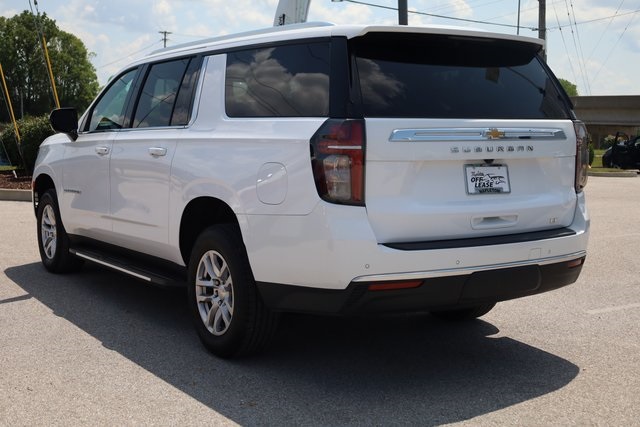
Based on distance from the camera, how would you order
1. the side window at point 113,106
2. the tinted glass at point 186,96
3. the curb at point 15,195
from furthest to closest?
the curb at point 15,195, the side window at point 113,106, the tinted glass at point 186,96

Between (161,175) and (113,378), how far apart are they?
149cm

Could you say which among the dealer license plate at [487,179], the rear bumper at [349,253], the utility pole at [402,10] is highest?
the utility pole at [402,10]

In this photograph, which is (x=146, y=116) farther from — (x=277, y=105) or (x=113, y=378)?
(x=113, y=378)

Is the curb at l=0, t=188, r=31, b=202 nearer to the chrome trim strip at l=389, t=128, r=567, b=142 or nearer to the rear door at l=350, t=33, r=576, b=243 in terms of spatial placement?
the rear door at l=350, t=33, r=576, b=243

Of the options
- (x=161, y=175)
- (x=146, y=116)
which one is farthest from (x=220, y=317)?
(x=146, y=116)

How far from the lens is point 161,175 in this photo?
5367 millimetres

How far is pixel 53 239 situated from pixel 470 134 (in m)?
4.78

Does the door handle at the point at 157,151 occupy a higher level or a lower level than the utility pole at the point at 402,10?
lower

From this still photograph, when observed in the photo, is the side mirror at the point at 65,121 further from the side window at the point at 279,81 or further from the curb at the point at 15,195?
the curb at the point at 15,195

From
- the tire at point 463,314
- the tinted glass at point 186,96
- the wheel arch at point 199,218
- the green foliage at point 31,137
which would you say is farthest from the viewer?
the green foliage at point 31,137

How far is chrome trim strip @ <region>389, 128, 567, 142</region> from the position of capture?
4.11 meters

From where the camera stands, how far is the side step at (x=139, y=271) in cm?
539

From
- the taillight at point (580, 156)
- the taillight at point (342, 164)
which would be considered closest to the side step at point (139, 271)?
the taillight at point (342, 164)

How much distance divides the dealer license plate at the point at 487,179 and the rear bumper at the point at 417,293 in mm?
447
